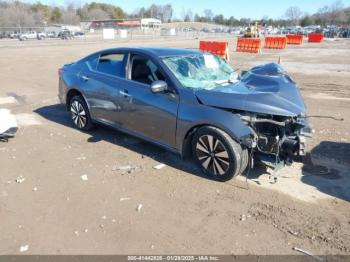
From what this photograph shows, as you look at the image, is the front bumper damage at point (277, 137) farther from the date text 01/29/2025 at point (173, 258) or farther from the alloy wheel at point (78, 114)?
the alloy wheel at point (78, 114)

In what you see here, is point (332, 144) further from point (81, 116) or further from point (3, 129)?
point (3, 129)

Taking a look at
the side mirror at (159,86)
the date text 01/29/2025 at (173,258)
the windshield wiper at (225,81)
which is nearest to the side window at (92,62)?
the side mirror at (159,86)

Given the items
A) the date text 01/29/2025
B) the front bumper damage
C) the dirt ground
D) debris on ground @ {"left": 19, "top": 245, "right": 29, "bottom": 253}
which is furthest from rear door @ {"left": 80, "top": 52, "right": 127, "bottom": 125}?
the date text 01/29/2025

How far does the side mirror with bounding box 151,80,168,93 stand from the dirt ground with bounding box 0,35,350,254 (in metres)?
1.15

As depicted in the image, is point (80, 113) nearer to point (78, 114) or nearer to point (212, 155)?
point (78, 114)

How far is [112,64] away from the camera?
20.2ft

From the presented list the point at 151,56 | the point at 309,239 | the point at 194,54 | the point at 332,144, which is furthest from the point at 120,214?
the point at 332,144

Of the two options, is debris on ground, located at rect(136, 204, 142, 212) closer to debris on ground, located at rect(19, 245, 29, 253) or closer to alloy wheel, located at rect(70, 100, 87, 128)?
debris on ground, located at rect(19, 245, 29, 253)

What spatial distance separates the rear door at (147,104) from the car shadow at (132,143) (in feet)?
1.37

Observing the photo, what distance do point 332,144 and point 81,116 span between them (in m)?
4.48

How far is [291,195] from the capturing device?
4.55 meters

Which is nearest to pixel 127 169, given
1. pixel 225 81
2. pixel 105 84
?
pixel 105 84

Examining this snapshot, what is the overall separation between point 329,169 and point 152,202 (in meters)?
2.67

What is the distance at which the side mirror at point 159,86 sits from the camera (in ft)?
16.2
